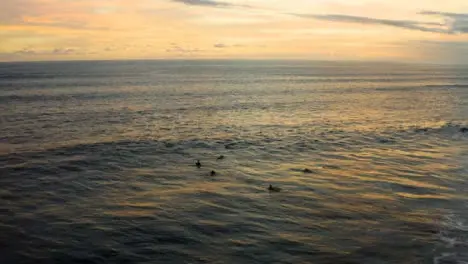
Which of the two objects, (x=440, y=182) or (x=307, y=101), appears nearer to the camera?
(x=440, y=182)

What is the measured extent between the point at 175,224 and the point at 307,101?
66.3 metres

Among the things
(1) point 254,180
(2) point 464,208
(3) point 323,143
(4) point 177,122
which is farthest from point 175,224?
(4) point 177,122

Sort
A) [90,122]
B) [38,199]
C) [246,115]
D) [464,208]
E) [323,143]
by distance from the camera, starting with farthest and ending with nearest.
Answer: [246,115], [90,122], [323,143], [38,199], [464,208]

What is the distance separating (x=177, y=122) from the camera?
55.8 metres

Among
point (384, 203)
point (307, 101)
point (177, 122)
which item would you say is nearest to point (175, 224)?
point (384, 203)

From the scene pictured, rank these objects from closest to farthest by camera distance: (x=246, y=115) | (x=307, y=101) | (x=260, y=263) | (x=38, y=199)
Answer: (x=260, y=263) < (x=38, y=199) < (x=246, y=115) < (x=307, y=101)

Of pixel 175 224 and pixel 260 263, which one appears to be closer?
pixel 260 263

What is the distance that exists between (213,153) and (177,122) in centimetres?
1822

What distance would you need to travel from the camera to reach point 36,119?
189 feet

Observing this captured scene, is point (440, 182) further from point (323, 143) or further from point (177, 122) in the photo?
point (177, 122)

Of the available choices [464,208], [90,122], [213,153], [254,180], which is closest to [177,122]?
[90,122]

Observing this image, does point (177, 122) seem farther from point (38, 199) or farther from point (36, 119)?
point (38, 199)

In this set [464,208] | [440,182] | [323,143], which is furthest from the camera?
[323,143]

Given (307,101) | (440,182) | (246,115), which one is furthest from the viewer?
(307,101)
